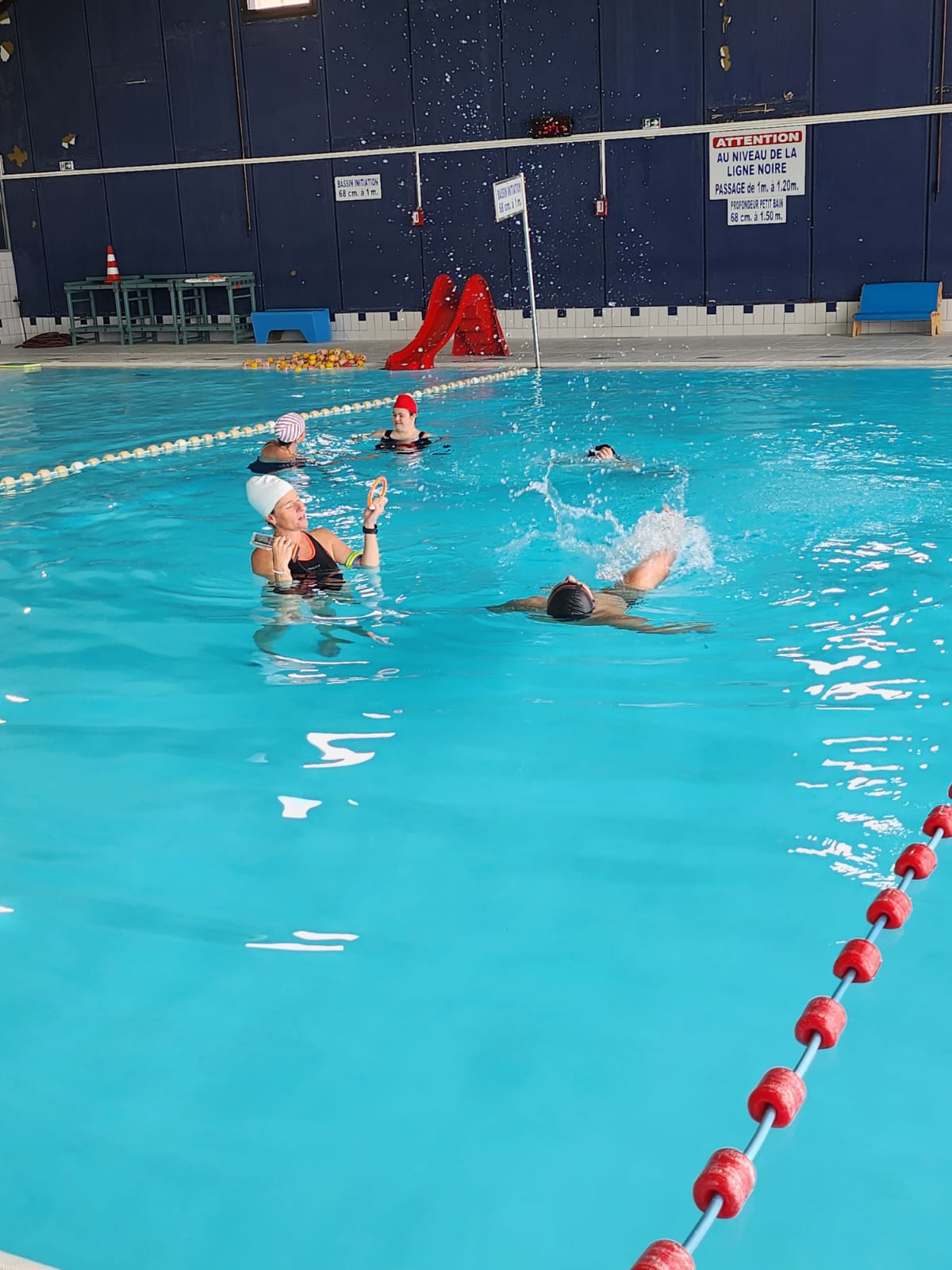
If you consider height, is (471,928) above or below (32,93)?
below

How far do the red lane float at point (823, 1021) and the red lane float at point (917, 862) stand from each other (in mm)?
851

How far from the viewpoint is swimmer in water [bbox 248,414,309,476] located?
28.5ft

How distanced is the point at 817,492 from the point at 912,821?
186 inches

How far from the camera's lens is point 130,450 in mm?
11133

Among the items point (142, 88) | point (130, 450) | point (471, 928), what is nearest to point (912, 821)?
point (471, 928)

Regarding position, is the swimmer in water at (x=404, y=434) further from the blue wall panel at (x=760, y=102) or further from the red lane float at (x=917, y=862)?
the blue wall panel at (x=760, y=102)

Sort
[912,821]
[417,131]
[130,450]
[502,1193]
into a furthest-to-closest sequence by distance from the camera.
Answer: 1. [417,131]
2. [130,450]
3. [912,821]
4. [502,1193]

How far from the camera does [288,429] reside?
8.66 m

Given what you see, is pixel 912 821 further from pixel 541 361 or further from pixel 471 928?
pixel 541 361

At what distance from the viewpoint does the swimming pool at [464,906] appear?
242cm

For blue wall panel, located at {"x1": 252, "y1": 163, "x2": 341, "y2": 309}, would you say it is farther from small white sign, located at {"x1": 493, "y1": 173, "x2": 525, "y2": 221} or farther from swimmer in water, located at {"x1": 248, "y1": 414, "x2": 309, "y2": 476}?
swimmer in water, located at {"x1": 248, "y1": 414, "x2": 309, "y2": 476}

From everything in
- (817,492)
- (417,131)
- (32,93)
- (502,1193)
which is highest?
(32,93)

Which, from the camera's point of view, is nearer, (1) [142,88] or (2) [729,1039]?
A: (2) [729,1039]

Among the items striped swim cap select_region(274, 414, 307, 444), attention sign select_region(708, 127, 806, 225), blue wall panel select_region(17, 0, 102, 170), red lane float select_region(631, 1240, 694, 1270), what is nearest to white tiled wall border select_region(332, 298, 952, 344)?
attention sign select_region(708, 127, 806, 225)
